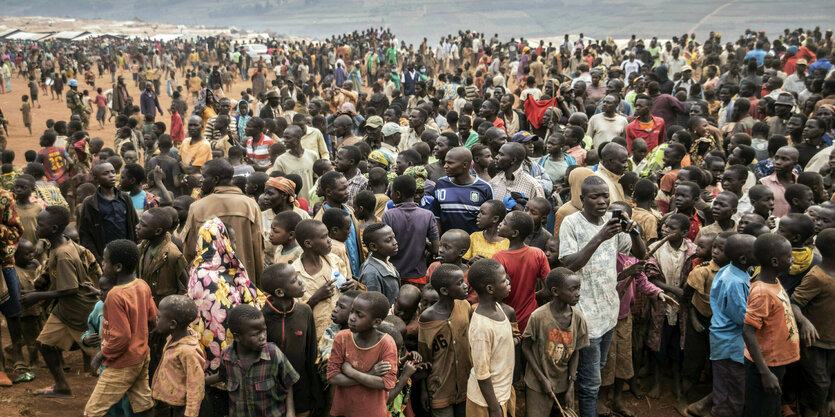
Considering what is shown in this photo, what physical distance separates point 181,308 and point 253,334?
1.64ft

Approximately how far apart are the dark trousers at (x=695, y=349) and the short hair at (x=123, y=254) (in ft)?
13.1

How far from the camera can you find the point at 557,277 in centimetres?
392

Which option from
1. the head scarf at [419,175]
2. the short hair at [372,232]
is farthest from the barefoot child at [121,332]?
the head scarf at [419,175]

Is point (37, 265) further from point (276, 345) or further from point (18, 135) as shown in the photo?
point (18, 135)

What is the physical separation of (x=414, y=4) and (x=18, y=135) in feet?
288

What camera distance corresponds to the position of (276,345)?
3.72 meters

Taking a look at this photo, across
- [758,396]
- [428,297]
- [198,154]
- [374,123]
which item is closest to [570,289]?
[428,297]

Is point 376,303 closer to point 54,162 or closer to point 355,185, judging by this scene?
point 355,185

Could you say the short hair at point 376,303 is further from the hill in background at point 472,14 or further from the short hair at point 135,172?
the hill in background at point 472,14

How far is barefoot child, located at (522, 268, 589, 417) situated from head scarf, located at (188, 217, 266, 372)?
5.77 ft

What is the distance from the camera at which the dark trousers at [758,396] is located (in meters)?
4.24

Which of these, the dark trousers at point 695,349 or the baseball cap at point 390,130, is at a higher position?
the baseball cap at point 390,130

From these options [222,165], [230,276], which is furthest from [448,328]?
[222,165]

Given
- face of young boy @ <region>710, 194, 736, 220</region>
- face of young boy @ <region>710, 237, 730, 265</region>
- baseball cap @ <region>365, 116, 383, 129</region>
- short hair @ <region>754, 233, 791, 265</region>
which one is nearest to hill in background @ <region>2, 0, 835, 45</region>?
baseball cap @ <region>365, 116, 383, 129</region>
